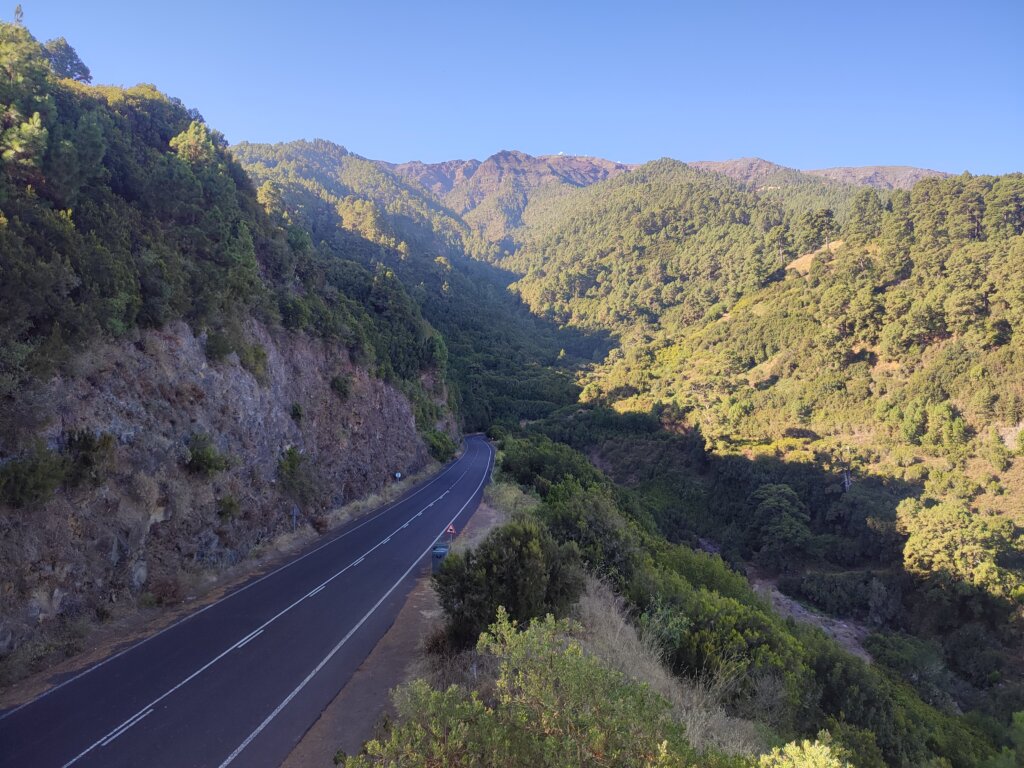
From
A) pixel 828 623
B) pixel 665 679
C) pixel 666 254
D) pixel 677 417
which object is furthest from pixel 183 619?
pixel 666 254

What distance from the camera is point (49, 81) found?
65.4 ft

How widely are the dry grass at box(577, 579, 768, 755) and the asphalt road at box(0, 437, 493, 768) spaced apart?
5024mm

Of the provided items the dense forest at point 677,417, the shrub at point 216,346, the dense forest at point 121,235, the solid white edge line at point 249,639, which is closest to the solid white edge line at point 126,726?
the solid white edge line at point 249,639

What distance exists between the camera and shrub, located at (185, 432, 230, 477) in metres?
16.3

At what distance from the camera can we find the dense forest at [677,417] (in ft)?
33.7

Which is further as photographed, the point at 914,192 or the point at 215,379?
the point at 914,192

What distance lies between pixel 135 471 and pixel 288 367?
37.8ft

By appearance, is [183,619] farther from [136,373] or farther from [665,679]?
[665,679]

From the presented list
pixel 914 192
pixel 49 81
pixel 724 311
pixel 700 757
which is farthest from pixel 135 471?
pixel 914 192

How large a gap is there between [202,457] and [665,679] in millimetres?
14563

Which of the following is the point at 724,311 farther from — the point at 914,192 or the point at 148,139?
the point at 148,139

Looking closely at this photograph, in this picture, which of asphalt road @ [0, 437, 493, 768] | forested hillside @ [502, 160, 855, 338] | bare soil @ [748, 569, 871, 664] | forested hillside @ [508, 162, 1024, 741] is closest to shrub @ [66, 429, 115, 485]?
asphalt road @ [0, 437, 493, 768]

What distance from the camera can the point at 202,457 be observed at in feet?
54.0

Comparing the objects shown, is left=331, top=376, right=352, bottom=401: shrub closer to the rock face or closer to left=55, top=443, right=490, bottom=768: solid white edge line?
the rock face
